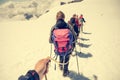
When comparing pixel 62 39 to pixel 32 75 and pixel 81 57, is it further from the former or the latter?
pixel 81 57

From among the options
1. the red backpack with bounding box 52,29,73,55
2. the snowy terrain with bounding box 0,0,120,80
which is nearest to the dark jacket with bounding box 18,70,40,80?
the red backpack with bounding box 52,29,73,55

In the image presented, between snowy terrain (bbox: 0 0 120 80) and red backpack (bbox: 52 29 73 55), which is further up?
red backpack (bbox: 52 29 73 55)

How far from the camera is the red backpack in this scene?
26.0 feet

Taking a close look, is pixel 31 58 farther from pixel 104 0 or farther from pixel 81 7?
pixel 104 0

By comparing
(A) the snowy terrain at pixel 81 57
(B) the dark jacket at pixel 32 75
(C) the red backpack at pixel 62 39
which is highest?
(C) the red backpack at pixel 62 39

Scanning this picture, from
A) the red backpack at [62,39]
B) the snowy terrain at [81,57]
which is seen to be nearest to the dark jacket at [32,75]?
the red backpack at [62,39]

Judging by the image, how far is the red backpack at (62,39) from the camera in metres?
7.94

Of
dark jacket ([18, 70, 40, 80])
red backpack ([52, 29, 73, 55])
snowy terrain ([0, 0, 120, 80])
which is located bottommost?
snowy terrain ([0, 0, 120, 80])

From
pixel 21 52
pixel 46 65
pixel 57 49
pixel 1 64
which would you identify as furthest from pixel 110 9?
pixel 46 65

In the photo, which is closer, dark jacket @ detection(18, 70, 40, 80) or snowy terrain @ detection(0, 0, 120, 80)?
dark jacket @ detection(18, 70, 40, 80)

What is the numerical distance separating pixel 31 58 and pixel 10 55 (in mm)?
1942

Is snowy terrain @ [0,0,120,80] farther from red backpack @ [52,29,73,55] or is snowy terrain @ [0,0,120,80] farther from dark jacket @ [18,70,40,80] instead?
dark jacket @ [18,70,40,80]

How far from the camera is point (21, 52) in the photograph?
14516 mm

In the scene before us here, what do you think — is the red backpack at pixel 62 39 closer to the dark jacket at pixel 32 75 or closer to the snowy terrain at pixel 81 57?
the snowy terrain at pixel 81 57
